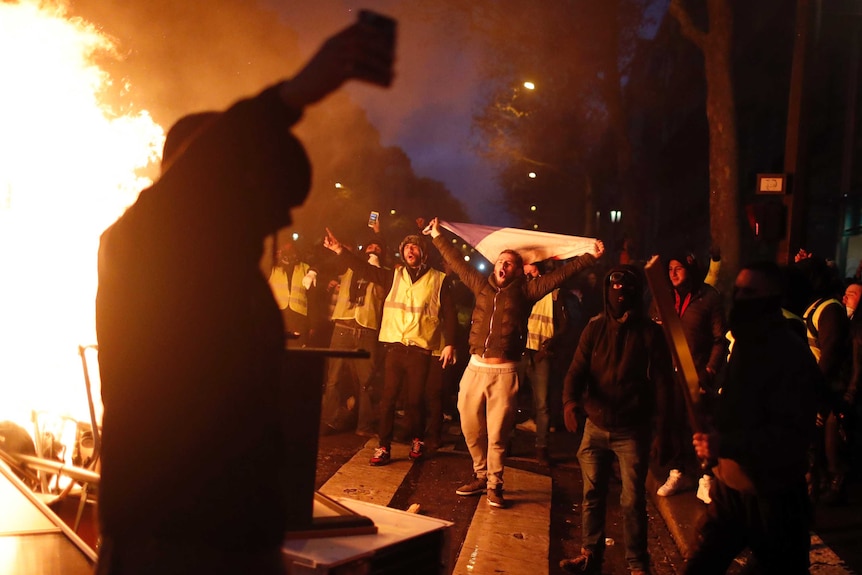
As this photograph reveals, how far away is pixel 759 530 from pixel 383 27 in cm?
302

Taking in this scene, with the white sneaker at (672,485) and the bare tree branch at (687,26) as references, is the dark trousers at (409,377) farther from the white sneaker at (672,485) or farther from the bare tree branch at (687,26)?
the bare tree branch at (687,26)

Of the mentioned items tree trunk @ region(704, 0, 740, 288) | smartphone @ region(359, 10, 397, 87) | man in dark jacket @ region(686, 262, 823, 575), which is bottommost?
man in dark jacket @ region(686, 262, 823, 575)

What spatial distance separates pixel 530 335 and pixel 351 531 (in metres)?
6.63

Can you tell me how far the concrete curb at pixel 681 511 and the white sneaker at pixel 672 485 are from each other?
1.5 inches

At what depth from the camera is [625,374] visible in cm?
542

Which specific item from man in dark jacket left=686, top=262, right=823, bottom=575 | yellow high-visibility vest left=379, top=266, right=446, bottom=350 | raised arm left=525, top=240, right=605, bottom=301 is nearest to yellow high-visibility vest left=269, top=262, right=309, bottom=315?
yellow high-visibility vest left=379, top=266, right=446, bottom=350

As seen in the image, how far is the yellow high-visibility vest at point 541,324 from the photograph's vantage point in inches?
374

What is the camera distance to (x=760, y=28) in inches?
1058

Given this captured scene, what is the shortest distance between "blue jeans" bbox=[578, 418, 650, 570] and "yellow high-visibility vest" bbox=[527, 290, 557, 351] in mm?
3950

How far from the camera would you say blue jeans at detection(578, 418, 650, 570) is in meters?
5.34

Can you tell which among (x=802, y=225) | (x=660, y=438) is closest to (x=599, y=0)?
(x=802, y=225)

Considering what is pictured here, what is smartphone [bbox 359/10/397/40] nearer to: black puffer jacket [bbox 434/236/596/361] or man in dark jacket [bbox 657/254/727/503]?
black puffer jacket [bbox 434/236/596/361]

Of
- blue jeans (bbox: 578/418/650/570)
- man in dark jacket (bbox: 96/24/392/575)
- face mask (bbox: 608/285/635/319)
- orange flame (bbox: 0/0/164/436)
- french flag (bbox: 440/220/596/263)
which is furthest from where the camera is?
french flag (bbox: 440/220/596/263)

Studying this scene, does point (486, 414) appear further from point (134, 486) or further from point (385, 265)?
point (134, 486)
